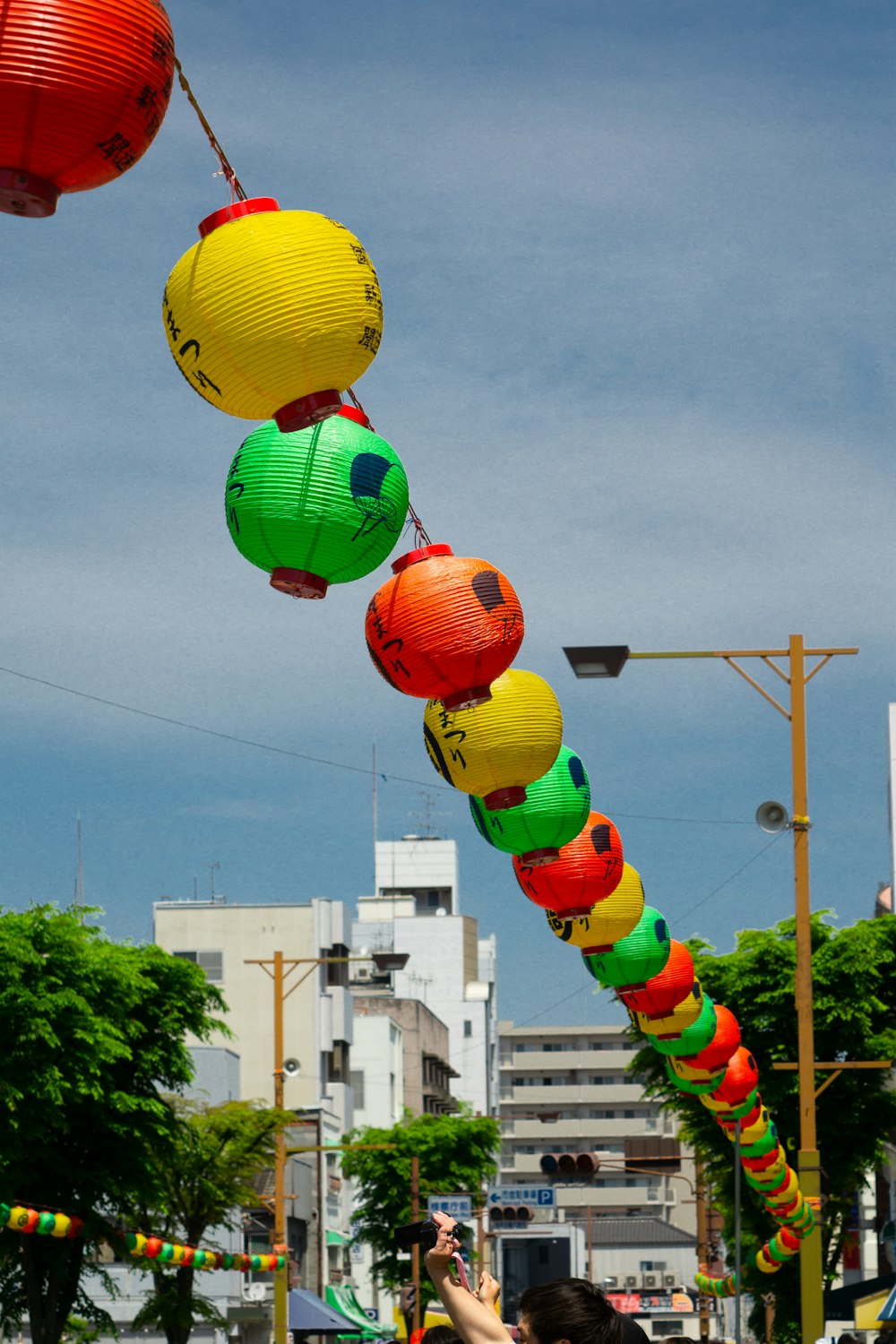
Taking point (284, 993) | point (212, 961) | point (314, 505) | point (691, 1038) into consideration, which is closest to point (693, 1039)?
point (691, 1038)

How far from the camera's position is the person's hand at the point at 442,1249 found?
542cm

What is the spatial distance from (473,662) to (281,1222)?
39.7 m

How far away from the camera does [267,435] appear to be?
9.33 metres

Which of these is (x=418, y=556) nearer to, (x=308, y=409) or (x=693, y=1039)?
(x=308, y=409)

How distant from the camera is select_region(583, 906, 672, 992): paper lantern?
16141mm

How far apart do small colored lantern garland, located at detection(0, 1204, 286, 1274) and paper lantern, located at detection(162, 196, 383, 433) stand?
25865 mm

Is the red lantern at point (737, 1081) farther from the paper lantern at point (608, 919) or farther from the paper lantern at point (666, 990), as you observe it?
the paper lantern at point (608, 919)

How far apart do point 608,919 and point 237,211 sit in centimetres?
847

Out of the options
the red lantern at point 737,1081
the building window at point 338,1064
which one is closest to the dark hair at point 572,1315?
the red lantern at point 737,1081

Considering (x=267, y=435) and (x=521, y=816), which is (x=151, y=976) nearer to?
(x=521, y=816)

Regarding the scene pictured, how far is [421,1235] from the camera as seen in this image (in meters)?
5.70

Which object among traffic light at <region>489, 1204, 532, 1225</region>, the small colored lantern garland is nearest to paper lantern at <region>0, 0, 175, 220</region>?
the small colored lantern garland

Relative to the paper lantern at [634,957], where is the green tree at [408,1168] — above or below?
below

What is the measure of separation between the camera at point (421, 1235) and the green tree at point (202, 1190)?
4749 cm
